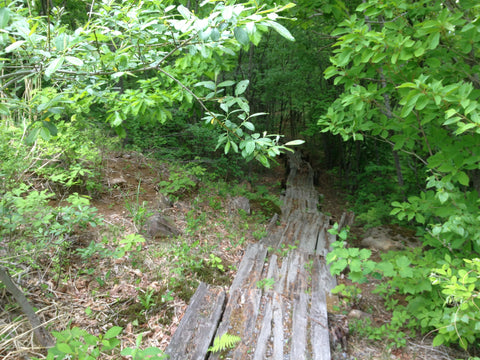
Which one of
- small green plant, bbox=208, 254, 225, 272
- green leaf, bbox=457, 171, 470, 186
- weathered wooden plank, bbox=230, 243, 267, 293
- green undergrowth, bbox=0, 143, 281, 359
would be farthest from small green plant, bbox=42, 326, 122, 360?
green leaf, bbox=457, 171, 470, 186

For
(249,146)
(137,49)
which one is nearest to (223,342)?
(249,146)

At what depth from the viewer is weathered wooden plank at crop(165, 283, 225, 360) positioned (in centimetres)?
269

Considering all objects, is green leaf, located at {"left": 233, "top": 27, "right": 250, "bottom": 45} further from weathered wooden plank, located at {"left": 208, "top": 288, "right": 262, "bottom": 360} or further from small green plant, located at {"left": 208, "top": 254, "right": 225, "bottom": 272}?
small green plant, located at {"left": 208, "top": 254, "right": 225, "bottom": 272}

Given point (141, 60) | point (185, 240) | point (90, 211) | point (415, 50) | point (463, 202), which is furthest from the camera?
point (185, 240)

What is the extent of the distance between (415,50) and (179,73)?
7.46ft

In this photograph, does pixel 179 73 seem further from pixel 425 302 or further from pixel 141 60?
pixel 425 302

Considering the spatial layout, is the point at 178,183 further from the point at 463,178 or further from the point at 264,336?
the point at 463,178

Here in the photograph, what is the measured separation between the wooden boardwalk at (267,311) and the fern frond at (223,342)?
0.06 metres

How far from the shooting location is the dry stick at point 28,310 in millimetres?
1879

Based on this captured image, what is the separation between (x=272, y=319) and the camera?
3.31 metres

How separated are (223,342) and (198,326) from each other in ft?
1.26

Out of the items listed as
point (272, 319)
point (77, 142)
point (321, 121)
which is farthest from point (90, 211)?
point (321, 121)

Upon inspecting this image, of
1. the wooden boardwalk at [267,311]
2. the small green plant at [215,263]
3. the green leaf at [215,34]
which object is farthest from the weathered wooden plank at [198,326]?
the green leaf at [215,34]

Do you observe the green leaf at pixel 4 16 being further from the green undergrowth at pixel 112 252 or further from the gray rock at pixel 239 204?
the gray rock at pixel 239 204
